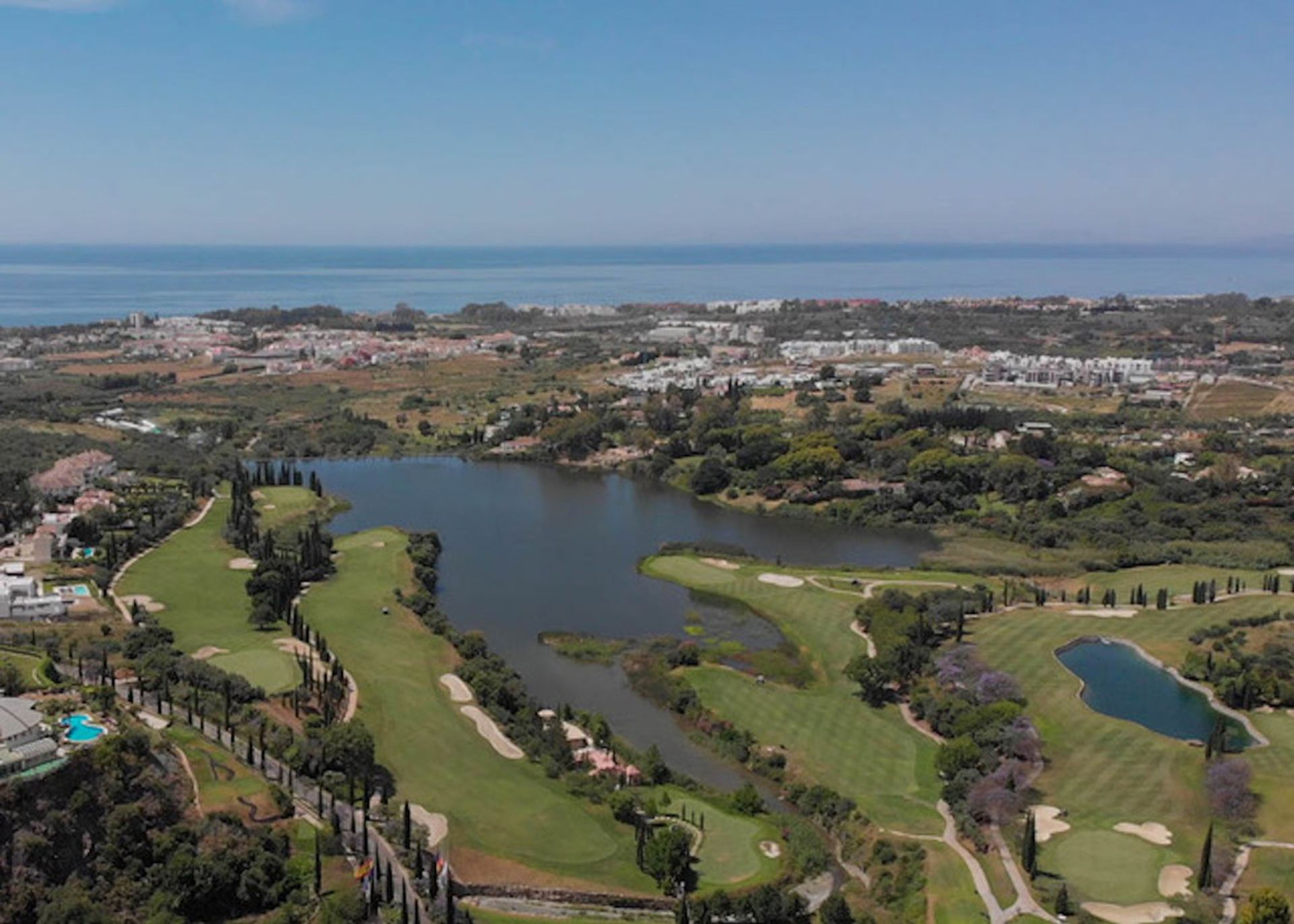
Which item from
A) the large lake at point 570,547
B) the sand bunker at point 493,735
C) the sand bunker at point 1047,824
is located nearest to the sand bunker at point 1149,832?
the sand bunker at point 1047,824

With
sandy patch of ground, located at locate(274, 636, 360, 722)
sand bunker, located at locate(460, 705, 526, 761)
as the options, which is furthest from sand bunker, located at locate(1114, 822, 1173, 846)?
sandy patch of ground, located at locate(274, 636, 360, 722)

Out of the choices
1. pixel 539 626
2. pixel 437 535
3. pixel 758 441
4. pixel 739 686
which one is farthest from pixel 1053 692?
pixel 758 441

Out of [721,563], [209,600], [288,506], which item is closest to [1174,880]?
[721,563]

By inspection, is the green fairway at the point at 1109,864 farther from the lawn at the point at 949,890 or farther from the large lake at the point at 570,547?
the large lake at the point at 570,547

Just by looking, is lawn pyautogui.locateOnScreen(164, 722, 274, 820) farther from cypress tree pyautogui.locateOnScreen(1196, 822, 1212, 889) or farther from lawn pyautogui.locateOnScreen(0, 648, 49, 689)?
cypress tree pyautogui.locateOnScreen(1196, 822, 1212, 889)

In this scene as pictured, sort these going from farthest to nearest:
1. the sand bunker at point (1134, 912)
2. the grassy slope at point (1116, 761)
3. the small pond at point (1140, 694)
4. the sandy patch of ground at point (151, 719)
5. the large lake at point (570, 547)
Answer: the large lake at point (570, 547)
the small pond at point (1140, 694)
the sandy patch of ground at point (151, 719)
the grassy slope at point (1116, 761)
the sand bunker at point (1134, 912)

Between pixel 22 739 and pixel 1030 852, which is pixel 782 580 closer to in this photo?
pixel 1030 852
